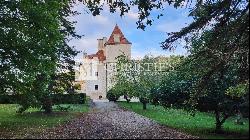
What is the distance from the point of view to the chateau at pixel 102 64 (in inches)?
4301

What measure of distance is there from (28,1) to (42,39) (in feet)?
7.00

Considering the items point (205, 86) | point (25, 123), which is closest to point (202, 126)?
point (205, 86)

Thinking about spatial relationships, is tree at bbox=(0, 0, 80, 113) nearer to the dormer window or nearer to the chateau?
the chateau

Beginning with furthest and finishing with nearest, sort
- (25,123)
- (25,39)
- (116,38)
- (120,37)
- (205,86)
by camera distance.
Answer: (120,37), (116,38), (25,123), (25,39), (205,86)

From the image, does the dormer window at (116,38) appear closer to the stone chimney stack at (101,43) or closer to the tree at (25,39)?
the stone chimney stack at (101,43)

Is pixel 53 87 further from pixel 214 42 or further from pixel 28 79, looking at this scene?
pixel 214 42

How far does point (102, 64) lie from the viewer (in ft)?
374

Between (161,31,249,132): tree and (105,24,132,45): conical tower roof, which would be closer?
(161,31,249,132): tree

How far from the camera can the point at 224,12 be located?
17.5 m

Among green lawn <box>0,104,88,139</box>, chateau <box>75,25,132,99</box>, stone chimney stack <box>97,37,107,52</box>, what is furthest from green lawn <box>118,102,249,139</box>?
stone chimney stack <box>97,37,107,52</box>

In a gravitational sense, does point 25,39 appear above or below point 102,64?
below

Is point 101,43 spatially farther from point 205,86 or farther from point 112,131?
point 205,86

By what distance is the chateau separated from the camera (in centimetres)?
10925

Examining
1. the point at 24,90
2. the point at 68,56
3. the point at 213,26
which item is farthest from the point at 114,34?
the point at 213,26
